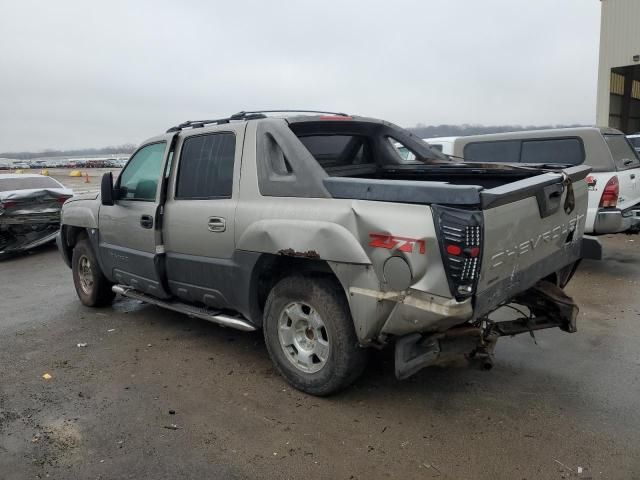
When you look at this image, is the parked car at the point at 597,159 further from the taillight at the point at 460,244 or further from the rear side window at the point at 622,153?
the taillight at the point at 460,244

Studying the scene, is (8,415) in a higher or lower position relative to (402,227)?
lower

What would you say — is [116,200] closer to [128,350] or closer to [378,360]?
[128,350]

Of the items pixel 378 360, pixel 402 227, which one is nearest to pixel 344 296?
pixel 402 227

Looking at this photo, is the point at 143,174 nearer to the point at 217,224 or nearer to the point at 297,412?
the point at 217,224

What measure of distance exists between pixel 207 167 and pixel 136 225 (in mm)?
1054

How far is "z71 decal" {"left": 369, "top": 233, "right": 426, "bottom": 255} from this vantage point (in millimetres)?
2887

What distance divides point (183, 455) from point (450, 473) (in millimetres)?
1521

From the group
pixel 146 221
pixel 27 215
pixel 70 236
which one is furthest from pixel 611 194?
pixel 27 215

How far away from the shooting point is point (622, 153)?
7523 mm

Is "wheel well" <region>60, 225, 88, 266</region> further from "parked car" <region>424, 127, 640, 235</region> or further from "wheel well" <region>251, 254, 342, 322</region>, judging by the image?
"parked car" <region>424, 127, 640, 235</region>

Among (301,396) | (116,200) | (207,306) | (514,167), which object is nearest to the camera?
(301,396)

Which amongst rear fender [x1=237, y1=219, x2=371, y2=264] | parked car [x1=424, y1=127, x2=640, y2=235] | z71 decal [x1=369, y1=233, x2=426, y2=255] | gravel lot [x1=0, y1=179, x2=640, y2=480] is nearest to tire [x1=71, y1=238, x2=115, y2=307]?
gravel lot [x1=0, y1=179, x2=640, y2=480]

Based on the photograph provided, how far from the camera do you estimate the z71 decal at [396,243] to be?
9.47 feet

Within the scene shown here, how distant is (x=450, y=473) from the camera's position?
280cm
